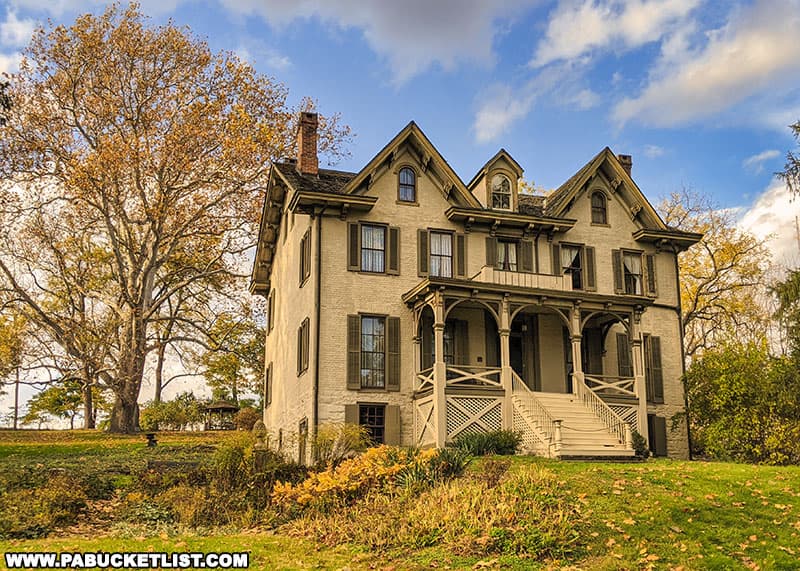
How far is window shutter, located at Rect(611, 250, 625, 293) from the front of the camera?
29.0 metres

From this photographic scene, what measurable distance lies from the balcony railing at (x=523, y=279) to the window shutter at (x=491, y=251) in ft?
2.06

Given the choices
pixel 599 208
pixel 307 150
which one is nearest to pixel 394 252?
pixel 307 150

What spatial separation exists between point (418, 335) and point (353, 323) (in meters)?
2.00

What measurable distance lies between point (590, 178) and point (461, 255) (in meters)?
5.61

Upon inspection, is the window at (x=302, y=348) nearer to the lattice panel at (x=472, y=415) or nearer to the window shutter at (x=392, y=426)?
the window shutter at (x=392, y=426)

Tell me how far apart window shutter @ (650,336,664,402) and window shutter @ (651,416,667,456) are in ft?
2.32

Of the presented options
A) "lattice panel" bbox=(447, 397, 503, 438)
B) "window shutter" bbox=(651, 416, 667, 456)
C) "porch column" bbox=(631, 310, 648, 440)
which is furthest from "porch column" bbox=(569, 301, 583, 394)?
"window shutter" bbox=(651, 416, 667, 456)

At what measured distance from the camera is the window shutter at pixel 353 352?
24.7 meters

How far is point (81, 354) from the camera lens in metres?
36.4

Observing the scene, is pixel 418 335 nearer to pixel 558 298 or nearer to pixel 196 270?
pixel 558 298

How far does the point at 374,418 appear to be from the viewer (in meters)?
24.9

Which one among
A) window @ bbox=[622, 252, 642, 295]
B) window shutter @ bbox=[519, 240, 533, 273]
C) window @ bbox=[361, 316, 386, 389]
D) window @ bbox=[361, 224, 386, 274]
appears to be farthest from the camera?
window @ bbox=[622, 252, 642, 295]

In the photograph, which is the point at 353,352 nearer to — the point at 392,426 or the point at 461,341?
the point at 392,426

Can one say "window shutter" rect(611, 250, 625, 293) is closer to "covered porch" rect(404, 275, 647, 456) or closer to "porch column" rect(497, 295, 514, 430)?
"covered porch" rect(404, 275, 647, 456)
